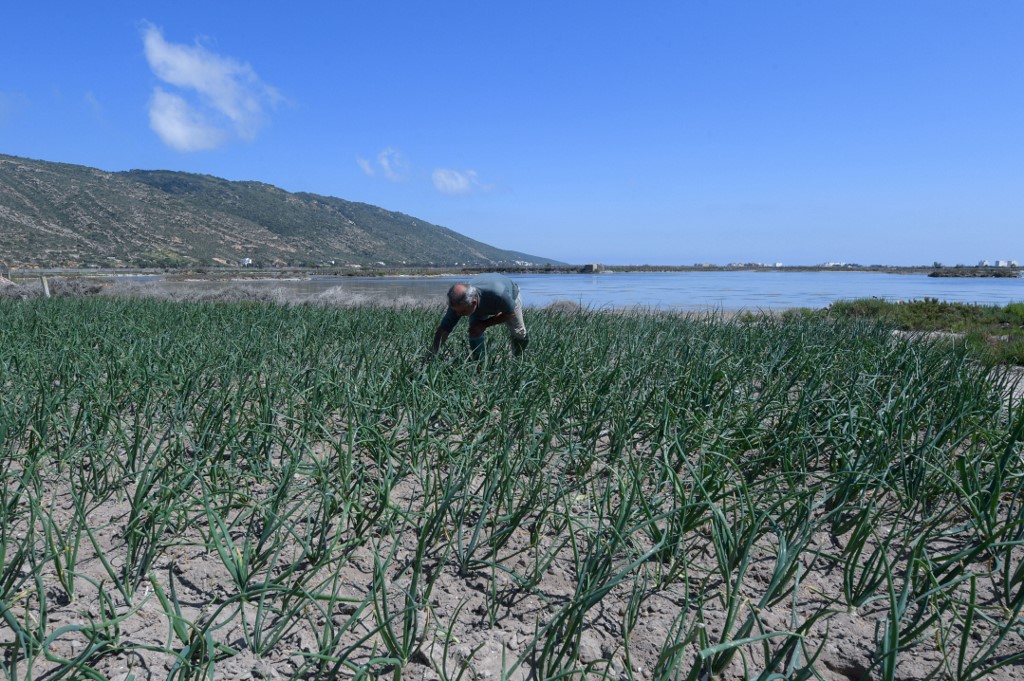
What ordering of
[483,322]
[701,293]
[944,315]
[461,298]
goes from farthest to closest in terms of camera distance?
[701,293], [944,315], [483,322], [461,298]

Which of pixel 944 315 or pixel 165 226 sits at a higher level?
pixel 165 226

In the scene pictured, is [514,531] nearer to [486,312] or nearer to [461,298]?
[461,298]

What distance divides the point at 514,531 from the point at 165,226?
7510cm

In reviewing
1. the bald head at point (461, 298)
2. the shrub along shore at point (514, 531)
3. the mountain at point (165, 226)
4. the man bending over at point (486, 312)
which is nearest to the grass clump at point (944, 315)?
the man bending over at point (486, 312)

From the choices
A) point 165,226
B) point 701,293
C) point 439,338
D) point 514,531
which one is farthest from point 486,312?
point 165,226

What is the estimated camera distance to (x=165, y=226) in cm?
6681

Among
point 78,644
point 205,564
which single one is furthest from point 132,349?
point 78,644

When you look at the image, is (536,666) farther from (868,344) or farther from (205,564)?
(868,344)

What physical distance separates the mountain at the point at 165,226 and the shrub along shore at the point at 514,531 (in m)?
53.7

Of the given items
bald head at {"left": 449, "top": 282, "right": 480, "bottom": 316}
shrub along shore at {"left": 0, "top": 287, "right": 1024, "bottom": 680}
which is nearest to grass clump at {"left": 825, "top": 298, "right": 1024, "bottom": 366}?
bald head at {"left": 449, "top": 282, "right": 480, "bottom": 316}

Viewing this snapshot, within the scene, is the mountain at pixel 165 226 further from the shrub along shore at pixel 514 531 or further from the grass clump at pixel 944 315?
the shrub along shore at pixel 514 531

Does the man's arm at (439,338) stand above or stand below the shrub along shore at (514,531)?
above

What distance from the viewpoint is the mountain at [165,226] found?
55062 mm

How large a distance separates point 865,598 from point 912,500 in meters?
0.63
